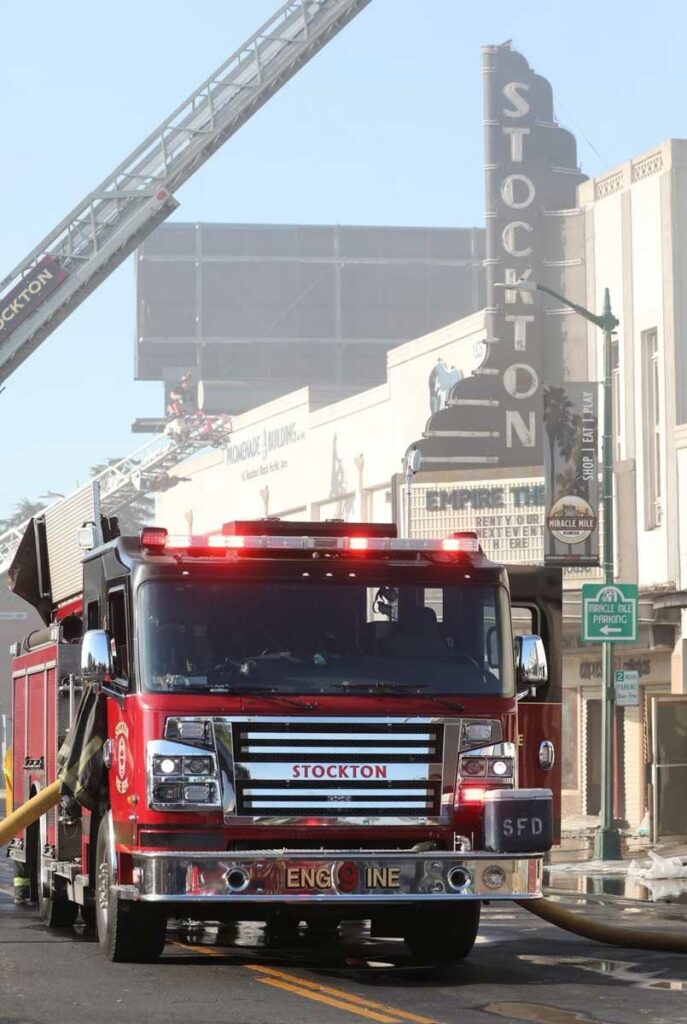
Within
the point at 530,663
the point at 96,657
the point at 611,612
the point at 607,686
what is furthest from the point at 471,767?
the point at 607,686

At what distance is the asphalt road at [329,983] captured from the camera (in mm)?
11500

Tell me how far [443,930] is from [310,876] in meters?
2.00

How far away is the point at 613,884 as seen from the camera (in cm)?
2533

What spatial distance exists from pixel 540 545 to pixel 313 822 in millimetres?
28022

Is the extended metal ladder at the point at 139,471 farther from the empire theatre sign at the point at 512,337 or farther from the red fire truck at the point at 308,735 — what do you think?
the red fire truck at the point at 308,735

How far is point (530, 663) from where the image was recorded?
1333 cm

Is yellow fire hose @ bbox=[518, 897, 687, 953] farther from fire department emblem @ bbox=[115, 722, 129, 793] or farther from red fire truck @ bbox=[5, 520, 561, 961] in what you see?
fire department emblem @ bbox=[115, 722, 129, 793]

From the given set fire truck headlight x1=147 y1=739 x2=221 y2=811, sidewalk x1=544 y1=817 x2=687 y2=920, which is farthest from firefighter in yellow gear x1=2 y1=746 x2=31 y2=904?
fire truck headlight x1=147 y1=739 x2=221 y2=811

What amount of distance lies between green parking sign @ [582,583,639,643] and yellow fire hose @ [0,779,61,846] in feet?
45.4

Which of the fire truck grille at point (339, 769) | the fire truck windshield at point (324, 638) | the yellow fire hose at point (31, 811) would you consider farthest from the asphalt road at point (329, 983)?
the fire truck windshield at point (324, 638)

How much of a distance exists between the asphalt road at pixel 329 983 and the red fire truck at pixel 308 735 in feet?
1.49

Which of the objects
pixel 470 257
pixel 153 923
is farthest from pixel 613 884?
pixel 470 257

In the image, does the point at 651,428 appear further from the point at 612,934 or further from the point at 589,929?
the point at 589,929

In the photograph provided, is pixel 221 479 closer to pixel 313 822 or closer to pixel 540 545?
pixel 540 545
